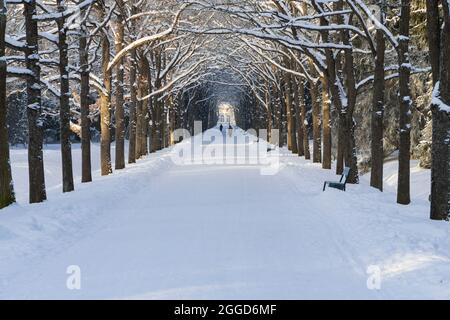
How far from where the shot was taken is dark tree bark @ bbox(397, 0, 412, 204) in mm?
12617

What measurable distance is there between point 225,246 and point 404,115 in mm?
6298

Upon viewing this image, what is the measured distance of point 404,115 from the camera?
12758mm

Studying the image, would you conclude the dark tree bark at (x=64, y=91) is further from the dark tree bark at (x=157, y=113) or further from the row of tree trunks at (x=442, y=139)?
the dark tree bark at (x=157, y=113)

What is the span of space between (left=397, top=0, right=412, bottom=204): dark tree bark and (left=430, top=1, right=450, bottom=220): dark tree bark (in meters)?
2.25

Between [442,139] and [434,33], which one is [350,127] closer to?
[434,33]

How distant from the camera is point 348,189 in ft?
48.8

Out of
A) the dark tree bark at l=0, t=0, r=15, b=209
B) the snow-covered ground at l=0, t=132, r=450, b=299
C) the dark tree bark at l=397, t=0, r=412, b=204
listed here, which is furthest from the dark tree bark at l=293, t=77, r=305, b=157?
the dark tree bark at l=0, t=0, r=15, b=209

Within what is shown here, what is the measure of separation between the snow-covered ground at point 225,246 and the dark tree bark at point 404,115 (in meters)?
0.49

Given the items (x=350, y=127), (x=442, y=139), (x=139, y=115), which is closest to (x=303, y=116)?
(x=139, y=115)

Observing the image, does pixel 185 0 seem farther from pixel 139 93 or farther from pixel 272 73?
pixel 272 73

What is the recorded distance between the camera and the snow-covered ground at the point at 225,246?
6.54 meters

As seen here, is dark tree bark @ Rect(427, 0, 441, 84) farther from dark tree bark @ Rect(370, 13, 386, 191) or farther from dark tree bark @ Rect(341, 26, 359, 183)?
dark tree bark @ Rect(341, 26, 359, 183)

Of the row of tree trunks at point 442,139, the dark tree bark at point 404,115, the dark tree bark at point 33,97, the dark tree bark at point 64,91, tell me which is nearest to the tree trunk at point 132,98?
the dark tree bark at point 64,91

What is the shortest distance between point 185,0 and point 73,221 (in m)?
9.52
